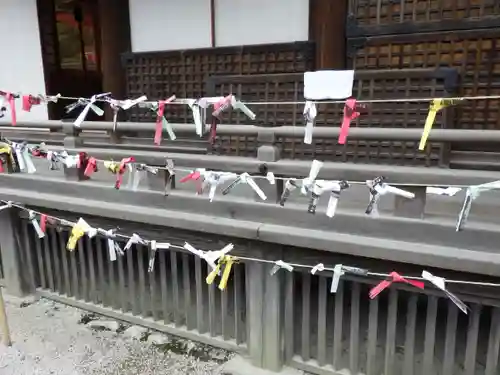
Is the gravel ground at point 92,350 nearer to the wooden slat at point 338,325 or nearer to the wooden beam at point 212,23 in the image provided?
the wooden slat at point 338,325

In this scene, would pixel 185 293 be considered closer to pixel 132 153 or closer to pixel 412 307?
pixel 132 153

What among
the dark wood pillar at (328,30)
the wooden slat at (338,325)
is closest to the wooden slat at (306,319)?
the wooden slat at (338,325)

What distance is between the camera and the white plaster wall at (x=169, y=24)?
5758 mm

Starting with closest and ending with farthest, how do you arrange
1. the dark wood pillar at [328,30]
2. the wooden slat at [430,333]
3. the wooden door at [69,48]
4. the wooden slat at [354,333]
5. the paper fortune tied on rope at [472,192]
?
the paper fortune tied on rope at [472,192] → the wooden slat at [430,333] → the wooden slat at [354,333] → the dark wood pillar at [328,30] → the wooden door at [69,48]

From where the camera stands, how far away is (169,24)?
5961mm

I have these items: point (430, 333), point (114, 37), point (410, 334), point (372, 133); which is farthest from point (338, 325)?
point (114, 37)

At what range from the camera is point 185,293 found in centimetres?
410

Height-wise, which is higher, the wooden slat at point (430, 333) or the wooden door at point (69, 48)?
the wooden door at point (69, 48)

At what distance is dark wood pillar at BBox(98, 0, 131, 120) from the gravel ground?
3.45 metres

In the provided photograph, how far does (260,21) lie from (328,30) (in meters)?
0.89

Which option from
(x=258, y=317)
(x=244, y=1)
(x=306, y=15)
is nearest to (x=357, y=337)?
(x=258, y=317)

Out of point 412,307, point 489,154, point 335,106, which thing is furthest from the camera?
point 335,106

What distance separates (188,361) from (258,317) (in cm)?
80

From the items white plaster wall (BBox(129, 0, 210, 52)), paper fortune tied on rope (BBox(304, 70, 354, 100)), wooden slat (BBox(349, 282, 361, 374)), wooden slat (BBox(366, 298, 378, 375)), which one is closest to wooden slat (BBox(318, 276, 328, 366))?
wooden slat (BBox(349, 282, 361, 374))
